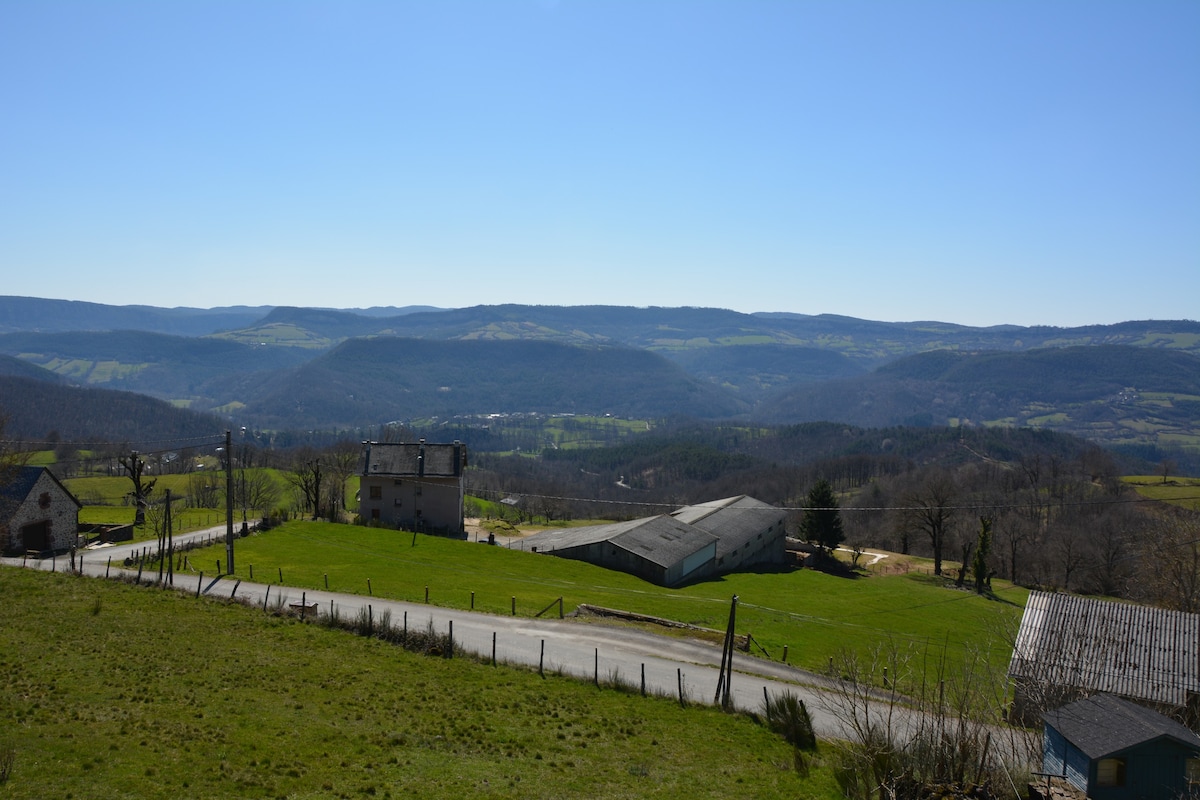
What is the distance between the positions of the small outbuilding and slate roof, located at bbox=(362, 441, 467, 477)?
2294 centimetres

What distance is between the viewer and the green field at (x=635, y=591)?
39406 millimetres

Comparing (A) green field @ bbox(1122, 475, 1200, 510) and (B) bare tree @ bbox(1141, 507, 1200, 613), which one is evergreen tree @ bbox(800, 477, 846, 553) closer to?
(B) bare tree @ bbox(1141, 507, 1200, 613)

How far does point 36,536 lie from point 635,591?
37.8 metres

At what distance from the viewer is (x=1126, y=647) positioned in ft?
99.9

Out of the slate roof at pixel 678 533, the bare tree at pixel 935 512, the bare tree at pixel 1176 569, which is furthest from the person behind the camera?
the bare tree at pixel 935 512

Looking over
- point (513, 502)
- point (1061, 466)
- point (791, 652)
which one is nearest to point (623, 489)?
point (513, 502)

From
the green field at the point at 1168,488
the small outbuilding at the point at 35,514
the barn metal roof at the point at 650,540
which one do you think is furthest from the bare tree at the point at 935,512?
the small outbuilding at the point at 35,514

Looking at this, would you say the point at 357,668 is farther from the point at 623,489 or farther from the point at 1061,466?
the point at 623,489

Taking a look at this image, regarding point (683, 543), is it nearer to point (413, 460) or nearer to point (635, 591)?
point (635, 591)

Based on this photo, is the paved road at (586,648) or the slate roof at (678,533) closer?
the paved road at (586,648)

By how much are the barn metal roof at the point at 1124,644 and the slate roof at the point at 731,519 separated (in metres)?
33.8

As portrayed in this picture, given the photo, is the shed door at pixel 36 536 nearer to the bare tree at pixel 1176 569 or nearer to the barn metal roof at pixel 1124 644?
the barn metal roof at pixel 1124 644

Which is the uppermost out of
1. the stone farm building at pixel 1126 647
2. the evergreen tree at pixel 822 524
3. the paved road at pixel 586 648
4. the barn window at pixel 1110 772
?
the barn window at pixel 1110 772

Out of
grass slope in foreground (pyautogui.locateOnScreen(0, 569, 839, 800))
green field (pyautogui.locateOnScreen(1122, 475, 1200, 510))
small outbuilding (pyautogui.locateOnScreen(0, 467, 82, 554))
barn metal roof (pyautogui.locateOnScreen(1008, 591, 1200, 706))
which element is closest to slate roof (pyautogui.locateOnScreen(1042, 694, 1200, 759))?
grass slope in foreground (pyautogui.locateOnScreen(0, 569, 839, 800))
